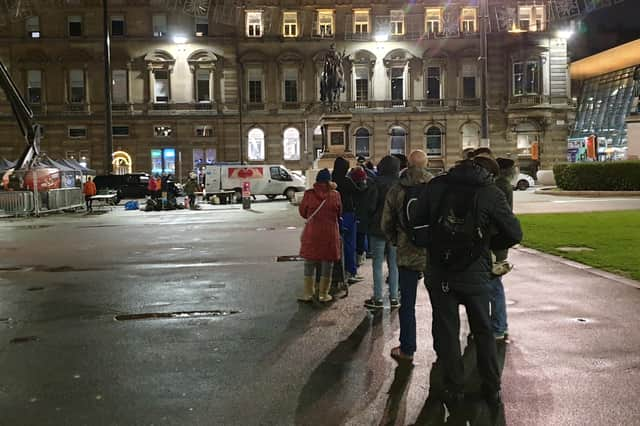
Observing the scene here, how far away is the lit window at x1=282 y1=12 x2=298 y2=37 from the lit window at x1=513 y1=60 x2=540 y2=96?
18.9 metres

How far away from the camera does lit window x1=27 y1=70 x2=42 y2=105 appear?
56438 millimetres

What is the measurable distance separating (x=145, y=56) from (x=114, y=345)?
53.0 metres

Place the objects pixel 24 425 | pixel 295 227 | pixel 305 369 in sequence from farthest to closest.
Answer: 1. pixel 295 227
2. pixel 305 369
3. pixel 24 425

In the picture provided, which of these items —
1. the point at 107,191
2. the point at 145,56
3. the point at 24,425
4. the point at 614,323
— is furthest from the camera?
the point at 145,56

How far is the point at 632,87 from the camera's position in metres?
59.9

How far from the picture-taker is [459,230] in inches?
204

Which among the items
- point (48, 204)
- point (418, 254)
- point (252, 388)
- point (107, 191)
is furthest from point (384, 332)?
point (107, 191)

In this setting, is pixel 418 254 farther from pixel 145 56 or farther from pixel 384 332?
pixel 145 56

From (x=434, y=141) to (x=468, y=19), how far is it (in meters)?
11.0

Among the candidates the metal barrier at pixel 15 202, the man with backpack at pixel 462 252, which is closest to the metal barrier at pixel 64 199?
the metal barrier at pixel 15 202

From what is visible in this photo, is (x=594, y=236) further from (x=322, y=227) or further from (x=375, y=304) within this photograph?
(x=322, y=227)

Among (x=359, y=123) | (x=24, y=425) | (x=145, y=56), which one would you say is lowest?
(x=24, y=425)

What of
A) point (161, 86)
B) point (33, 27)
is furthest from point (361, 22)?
point (33, 27)

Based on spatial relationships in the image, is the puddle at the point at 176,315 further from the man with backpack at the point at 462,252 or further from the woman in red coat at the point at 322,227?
the man with backpack at the point at 462,252
